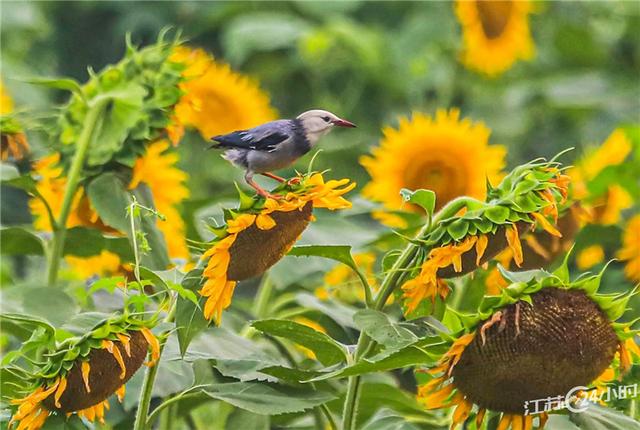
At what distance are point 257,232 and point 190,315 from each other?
63mm

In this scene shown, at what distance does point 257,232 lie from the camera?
82 centimetres

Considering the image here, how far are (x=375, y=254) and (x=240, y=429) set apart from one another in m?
0.32

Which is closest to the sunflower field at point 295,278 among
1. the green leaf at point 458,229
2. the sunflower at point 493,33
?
the green leaf at point 458,229

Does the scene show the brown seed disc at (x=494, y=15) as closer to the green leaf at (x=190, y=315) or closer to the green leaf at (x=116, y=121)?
the green leaf at (x=116, y=121)

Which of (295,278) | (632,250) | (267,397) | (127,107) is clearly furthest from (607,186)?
(267,397)

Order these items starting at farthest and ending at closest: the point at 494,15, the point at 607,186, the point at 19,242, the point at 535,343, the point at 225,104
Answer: the point at 494,15 → the point at 225,104 → the point at 607,186 → the point at 19,242 → the point at 535,343

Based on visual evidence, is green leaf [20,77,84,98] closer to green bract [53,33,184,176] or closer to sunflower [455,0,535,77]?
green bract [53,33,184,176]

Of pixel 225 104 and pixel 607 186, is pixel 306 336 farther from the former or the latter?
pixel 225 104

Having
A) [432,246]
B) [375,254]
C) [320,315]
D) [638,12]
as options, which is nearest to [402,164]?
[375,254]

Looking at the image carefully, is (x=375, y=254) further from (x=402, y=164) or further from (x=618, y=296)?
(x=618, y=296)

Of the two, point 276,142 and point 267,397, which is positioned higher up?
point 276,142

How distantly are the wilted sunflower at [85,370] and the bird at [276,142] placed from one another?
0.35 feet

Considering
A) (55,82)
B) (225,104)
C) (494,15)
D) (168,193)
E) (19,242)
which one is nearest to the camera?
(55,82)

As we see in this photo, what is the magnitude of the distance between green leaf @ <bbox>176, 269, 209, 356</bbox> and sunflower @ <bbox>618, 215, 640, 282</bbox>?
61cm
